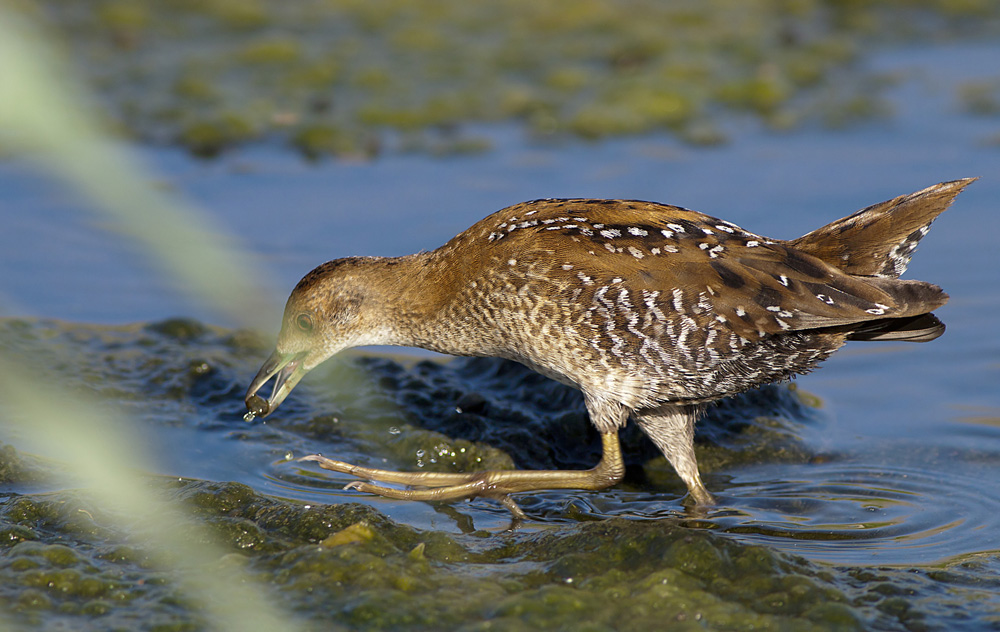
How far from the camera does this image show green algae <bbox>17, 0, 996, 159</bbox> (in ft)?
34.2

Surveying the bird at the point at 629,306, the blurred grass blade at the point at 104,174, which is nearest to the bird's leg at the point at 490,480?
the bird at the point at 629,306

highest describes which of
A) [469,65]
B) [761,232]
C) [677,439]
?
[469,65]

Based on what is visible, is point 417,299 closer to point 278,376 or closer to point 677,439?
point 278,376

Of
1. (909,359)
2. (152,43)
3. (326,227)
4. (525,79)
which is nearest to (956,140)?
(909,359)

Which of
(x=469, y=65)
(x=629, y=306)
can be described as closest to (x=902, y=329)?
(x=629, y=306)

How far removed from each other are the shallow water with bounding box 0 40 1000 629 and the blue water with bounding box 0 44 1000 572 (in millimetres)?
19

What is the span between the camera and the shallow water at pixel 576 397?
560cm

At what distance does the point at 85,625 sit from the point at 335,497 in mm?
1613

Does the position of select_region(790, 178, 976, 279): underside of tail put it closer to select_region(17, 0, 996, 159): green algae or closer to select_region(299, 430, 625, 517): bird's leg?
select_region(299, 430, 625, 517): bird's leg

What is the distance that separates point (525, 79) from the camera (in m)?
11.2

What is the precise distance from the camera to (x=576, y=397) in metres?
6.94

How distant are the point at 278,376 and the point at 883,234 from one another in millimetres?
3160

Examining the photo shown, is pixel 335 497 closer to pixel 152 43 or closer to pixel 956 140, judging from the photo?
pixel 956 140

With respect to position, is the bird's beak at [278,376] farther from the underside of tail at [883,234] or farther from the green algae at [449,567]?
the underside of tail at [883,234]
